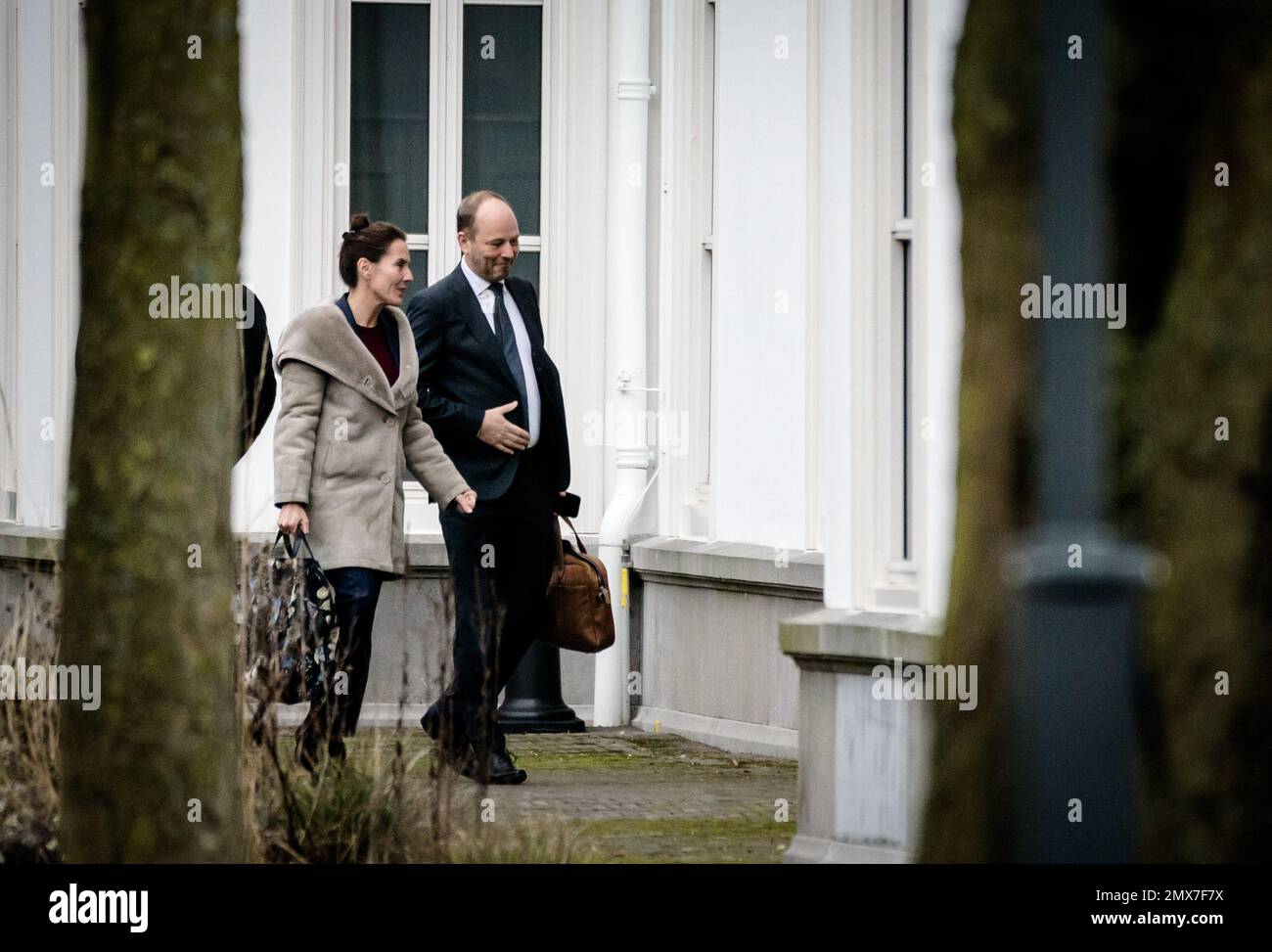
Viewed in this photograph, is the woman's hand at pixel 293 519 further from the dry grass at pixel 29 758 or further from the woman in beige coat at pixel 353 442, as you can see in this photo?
the dry grass at pixel 29 758

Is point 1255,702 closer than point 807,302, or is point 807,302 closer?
point 1255,702

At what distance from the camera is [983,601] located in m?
4.10

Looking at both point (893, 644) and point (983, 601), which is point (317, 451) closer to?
point (893, 644)

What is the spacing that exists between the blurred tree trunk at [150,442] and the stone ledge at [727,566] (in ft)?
15.2

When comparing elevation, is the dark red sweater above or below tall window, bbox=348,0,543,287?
below

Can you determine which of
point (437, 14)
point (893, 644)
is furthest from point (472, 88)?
point (893, 644)

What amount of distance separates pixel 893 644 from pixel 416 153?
5.98 metres

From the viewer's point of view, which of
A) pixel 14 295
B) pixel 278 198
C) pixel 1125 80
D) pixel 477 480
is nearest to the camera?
pixel 1125 80

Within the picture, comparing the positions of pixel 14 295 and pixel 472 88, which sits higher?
pixel 472 88

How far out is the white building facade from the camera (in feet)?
33.4

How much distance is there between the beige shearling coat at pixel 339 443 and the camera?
789cm

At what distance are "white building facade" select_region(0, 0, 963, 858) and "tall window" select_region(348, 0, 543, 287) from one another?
0.4 inches

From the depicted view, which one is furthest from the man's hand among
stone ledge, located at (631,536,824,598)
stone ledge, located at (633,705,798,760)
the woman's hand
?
stone ledge, located at (633,705,798,760)

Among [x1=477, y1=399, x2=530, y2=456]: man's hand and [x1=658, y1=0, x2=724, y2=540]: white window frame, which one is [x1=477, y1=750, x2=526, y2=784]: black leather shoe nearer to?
[x1=477, y1=399, x2=530, y2=456]: man's hand
